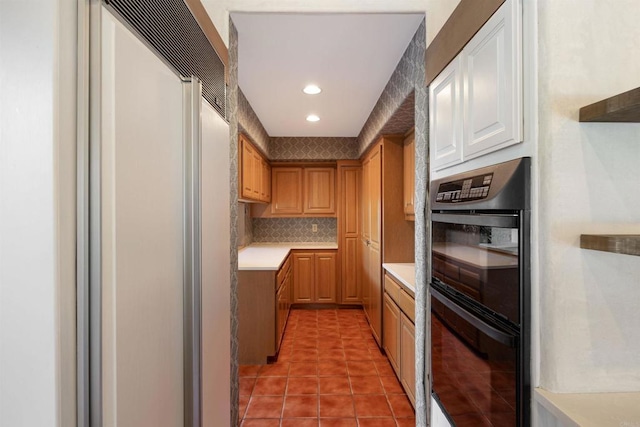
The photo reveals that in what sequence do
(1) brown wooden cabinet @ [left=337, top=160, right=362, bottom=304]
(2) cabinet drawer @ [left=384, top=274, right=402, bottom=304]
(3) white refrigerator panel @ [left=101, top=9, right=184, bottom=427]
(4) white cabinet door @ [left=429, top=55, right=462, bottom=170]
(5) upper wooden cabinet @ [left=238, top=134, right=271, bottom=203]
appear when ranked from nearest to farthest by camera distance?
(3) white refrigerator panel @ [left=101, top=9, right=184, bottom=427]
(4) white cabinet door @ [left=429, top=55, right=462, bottom=170]
(2) cabinet drawer @ [left=384, top=274, right=402, bottom=304]
(5) upper wooden cabinet @ [left=238, top=134, right=271, bottom=203]
(1) brown wooden cabinet @ [left=337, top=160, right=362, bottom=304]

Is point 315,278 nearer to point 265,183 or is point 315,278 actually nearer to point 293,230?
point 293,230

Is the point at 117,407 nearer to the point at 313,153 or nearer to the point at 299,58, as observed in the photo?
the point at 299,58

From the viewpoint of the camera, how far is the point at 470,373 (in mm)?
1255

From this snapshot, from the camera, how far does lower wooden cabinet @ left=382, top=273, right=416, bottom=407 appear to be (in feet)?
7.48

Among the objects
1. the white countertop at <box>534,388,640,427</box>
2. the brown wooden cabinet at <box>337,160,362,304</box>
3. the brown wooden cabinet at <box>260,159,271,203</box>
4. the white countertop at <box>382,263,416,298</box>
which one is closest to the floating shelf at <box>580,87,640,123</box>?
the white countertop at <box>534,388,640,427</box>

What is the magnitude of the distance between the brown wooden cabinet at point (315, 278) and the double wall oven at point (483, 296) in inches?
128

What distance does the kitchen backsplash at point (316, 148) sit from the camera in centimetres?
484

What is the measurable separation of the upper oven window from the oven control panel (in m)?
0.07

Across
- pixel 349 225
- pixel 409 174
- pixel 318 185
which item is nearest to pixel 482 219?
pixel 409 174

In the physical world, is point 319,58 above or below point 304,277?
above

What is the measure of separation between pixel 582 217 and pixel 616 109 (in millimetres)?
286

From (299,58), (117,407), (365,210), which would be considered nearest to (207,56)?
(299,58)

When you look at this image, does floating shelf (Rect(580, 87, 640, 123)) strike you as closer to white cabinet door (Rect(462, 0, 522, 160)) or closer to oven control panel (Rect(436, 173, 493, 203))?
white cabinet door (Rect(462, 0, 522, 160))

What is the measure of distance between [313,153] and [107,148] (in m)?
4.27
